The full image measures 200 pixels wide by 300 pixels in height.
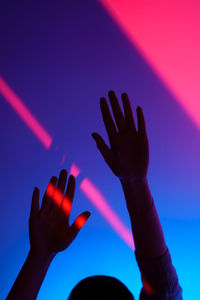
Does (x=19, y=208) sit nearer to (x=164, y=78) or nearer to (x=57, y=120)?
(x=57, y=120)

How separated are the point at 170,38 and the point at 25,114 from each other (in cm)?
67

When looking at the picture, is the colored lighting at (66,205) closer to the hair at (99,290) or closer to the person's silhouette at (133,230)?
the person's silhouette at (133,230)

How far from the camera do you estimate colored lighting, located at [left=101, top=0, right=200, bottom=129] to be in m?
0.91

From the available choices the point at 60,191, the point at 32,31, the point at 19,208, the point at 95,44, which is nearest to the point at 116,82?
the point at 95,44

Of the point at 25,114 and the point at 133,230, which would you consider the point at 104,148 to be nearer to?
the point at 133,230

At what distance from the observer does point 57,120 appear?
1019 millimetres

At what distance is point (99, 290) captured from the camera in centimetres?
42

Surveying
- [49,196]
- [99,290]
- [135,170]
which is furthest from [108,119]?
[99,290]

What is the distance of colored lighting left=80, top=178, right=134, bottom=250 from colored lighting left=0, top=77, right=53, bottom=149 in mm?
244

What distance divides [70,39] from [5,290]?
1153 mm

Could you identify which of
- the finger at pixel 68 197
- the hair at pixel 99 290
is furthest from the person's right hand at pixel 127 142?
the hair at pixel 99 290

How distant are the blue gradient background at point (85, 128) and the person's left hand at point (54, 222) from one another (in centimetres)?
45

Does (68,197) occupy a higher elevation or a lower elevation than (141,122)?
lower

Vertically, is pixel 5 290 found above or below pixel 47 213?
below
